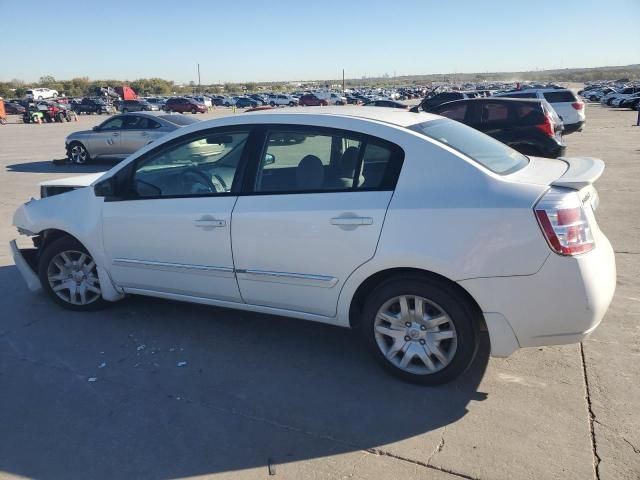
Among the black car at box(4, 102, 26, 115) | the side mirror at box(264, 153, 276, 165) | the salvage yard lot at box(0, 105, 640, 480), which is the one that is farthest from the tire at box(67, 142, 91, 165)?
the black car at box(4, 102, 26, 115)

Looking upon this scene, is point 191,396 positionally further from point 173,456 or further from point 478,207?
point 478,207

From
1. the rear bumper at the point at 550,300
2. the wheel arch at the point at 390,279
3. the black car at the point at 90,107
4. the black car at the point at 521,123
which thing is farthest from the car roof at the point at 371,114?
the black car at the point at 90,107

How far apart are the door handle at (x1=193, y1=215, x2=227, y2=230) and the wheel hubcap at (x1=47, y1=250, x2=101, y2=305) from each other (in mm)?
1351

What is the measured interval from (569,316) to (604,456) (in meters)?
0.72

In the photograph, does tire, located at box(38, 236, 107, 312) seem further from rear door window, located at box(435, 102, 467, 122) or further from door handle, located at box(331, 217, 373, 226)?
rear door window, located at box(435, 102, 467, 122)

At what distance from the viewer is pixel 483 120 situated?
1180 cm

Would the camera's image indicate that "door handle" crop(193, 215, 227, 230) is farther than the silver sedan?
No

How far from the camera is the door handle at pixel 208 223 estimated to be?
12.0 feet

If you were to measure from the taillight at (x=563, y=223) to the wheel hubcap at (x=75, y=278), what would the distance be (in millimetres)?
3582

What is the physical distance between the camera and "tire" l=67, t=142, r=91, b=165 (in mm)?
15312

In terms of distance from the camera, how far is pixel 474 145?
3602 mm

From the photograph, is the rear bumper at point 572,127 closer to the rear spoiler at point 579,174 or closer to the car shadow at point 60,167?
the car shadow at point 60,167

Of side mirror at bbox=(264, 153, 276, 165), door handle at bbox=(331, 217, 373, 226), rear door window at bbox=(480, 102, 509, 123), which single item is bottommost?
door handle at bbox=(331, 217, 373, 226)

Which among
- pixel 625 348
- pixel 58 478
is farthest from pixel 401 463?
pixel 625 348
